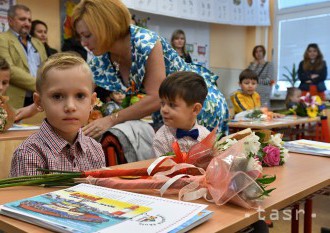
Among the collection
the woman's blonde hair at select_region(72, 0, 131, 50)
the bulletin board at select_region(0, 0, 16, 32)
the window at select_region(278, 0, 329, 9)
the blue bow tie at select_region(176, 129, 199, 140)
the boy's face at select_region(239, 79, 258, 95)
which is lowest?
the blue bow tie at select_region(176, 129, 199, 140)

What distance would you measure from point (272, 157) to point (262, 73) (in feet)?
20.7

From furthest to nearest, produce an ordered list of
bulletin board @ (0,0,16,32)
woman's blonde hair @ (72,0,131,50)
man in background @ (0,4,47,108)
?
bulletin board @ (0,0,16,32) → man in background @ (0,4,47,108) → woman's blonde hair @ (72,0,131,50)

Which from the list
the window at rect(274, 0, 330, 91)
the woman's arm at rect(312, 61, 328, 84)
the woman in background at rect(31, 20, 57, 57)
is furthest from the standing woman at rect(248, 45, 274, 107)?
the woman in background at rect(31, 20, 57, 57)

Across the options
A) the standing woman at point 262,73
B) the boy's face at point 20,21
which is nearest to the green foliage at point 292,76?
the standing woman at point 262,73

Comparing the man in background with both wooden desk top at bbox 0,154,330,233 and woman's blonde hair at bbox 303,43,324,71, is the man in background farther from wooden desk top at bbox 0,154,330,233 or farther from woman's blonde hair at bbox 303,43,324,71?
woman's blonde hair at bbox 303,43,324,71

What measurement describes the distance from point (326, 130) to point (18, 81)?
314 cm

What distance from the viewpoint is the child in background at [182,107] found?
5.82ft

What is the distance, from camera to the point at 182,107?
6.00ft

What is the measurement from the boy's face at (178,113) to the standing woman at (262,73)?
18.1 ft

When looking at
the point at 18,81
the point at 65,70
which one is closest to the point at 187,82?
the point at 65,70

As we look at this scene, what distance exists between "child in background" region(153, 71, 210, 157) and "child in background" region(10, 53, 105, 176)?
20.0 inches

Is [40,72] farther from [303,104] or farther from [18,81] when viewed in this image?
[303,104]

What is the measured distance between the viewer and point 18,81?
11.6ft

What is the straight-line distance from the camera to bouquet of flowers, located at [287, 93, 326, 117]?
4672 mm
